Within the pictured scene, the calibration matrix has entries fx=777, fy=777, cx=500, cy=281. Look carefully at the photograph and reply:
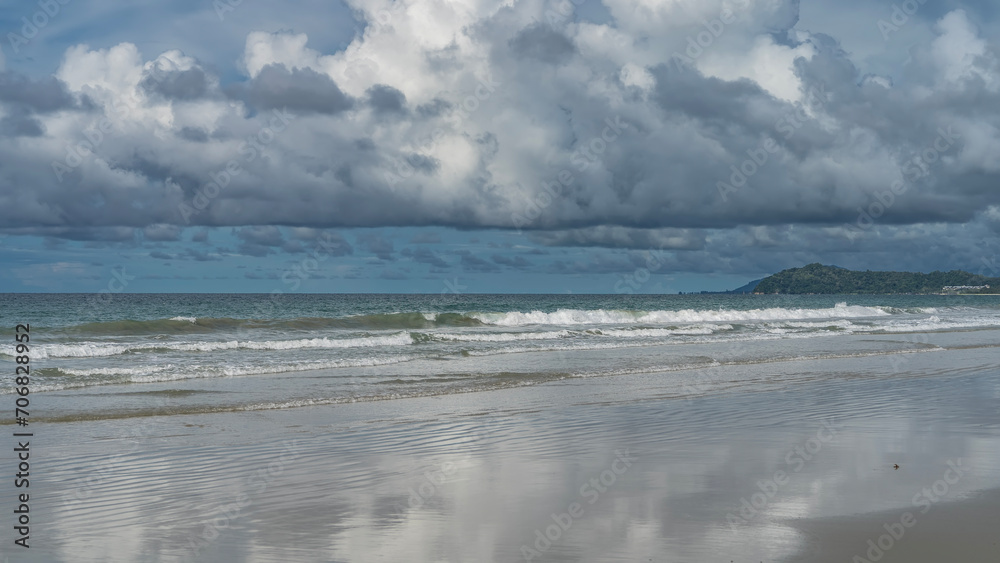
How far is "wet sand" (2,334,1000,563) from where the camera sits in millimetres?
6344

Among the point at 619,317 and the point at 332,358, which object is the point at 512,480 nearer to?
the point at 332,358

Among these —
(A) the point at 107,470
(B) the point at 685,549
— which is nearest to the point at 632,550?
(B) the point at 685,549

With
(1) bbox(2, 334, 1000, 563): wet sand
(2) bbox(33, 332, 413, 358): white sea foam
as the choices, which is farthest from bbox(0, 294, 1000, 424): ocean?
(1) bbox(2, 334, 1000, 563): wet sand

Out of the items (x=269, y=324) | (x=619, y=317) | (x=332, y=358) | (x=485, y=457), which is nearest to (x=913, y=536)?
(x=485, y=457)

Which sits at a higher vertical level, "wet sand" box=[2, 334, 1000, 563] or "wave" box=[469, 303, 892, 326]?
"wave" box=[469, 303, 892, 326]

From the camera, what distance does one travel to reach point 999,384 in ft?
58.9

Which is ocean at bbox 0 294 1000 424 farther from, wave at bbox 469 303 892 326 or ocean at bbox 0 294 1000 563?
wave at bbox 469 303 892 326

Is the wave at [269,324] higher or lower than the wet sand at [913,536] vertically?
higher

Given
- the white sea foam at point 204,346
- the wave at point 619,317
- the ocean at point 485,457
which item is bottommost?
the ocean at point 485,457

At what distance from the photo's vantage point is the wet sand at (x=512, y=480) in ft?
20.8

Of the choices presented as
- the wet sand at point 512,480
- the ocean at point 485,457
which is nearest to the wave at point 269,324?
the ocean at point 485,457

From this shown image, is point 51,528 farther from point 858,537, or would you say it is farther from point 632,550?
point 858,537

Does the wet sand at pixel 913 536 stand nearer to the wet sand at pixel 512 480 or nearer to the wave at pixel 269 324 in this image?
the wet sand at pixel 512 480

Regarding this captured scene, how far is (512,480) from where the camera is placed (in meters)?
8.52
